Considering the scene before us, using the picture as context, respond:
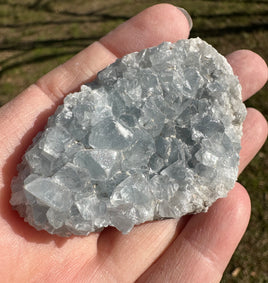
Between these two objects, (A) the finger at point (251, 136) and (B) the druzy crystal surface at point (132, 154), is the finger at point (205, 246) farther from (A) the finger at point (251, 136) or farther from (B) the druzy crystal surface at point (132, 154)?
(A) the finger at point (251, 136)

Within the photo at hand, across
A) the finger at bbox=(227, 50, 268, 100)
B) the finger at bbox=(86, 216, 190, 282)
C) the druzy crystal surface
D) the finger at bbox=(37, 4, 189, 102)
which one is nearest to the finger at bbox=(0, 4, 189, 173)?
the finger at bbox=(37, 4, 189, 102)

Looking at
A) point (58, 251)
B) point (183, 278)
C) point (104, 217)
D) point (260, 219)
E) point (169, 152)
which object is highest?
point (169, 152)

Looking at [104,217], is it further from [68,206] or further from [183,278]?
[183,278]

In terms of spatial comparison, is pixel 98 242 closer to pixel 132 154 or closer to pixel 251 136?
pixel 132 154

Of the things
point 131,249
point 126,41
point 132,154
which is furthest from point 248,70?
point 131,249

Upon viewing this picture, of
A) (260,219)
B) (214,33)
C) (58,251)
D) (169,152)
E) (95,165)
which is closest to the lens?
(95,165)

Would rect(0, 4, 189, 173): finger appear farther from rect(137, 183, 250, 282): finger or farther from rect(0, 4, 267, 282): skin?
rect(137, 183, 250, 282): finger

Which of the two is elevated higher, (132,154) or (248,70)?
(132,154)

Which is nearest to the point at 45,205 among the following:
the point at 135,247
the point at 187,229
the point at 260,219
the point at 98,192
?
the point at 98,192
